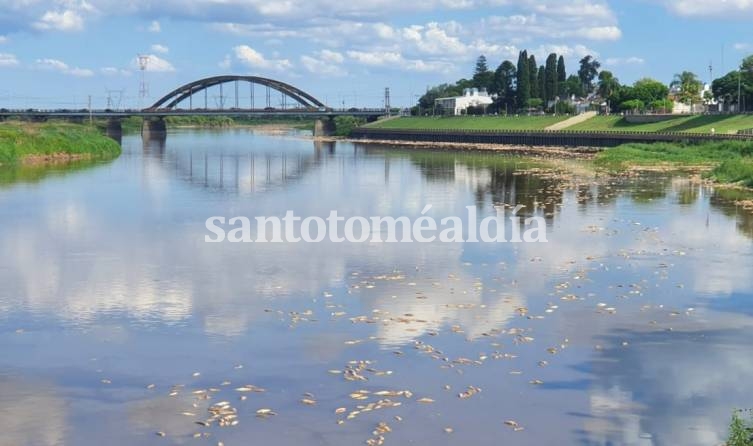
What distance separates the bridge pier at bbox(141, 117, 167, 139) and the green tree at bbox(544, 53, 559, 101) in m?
53.3

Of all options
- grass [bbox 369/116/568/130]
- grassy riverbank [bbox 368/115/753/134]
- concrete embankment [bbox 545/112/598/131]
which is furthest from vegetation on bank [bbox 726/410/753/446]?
grass [bbox 369/116/568/130]

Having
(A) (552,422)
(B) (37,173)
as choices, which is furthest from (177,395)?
(B) (37,173)

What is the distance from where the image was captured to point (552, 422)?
12.1 m

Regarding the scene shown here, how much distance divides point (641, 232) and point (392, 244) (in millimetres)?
7888

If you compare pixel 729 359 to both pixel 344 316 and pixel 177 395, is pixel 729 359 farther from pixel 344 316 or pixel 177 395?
pixel 177 395

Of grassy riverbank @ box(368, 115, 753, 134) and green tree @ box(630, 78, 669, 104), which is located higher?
green tree @ box(630, 78, 669, 104)

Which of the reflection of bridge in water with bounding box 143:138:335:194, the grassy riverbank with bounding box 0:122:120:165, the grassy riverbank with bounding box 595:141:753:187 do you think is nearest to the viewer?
the reflection of bridge in water with bounding box 143:138:335:194

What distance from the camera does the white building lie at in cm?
16362

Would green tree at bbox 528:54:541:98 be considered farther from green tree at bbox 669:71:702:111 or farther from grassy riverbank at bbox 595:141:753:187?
grassy riverbank at bbox 595:141:753:187

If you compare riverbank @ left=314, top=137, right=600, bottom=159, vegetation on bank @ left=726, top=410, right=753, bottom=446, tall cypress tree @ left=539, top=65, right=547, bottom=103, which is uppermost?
tall cypress tree @ left=539, top=65, right=547, bottom=103

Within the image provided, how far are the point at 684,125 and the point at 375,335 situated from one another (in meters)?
81.0

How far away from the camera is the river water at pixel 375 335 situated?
1216 cm

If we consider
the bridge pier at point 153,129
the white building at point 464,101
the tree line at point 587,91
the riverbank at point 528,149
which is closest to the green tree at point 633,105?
the tree line at point 587,91

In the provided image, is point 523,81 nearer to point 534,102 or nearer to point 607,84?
point 534,102
